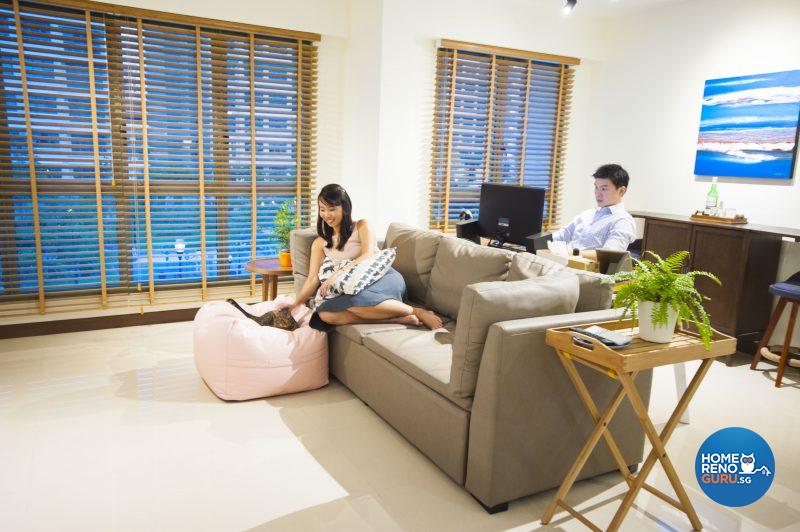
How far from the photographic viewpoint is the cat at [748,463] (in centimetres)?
251

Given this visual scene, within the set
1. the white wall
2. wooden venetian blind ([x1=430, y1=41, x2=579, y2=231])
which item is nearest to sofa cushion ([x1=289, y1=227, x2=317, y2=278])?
wooden venetian blind ([x1=430, y1=41, x2=579, y2=231])

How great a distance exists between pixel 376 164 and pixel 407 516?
3464 millimetres

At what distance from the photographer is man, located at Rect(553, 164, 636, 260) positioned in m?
4.34

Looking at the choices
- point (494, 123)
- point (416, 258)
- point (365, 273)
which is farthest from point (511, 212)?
point (494, 123)

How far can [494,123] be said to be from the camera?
6.07 meters

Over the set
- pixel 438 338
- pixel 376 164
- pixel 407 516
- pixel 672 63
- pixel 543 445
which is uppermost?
pixel 672 63

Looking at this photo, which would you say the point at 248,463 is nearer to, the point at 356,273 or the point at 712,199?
the point at 356,273

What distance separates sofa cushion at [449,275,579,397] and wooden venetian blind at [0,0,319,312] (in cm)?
330

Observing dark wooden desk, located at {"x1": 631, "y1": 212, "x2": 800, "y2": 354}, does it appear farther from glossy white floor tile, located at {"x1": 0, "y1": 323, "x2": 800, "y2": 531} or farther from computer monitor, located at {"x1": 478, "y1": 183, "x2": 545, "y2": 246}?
computer monitor, located at {"x1": 478, "y1": 183, "x2": 545, "y2": 246}

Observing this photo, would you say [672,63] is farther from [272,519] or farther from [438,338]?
[272,519]

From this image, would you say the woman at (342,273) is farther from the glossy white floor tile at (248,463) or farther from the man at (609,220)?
the man at (609,220)

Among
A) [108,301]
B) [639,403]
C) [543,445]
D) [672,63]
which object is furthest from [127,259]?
[672,63]

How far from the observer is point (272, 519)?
91.7 inches

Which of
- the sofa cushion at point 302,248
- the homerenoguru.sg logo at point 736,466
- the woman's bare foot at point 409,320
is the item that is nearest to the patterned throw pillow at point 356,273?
the woman's bare foot at point 409,320
